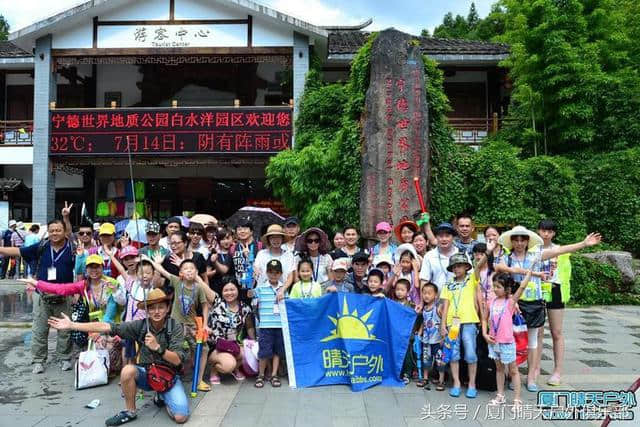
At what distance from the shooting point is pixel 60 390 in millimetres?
5137

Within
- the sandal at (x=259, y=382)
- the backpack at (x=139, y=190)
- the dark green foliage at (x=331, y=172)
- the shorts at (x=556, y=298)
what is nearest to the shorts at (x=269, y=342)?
the sandal at (x=259, y=382)

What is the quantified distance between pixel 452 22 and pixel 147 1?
27.0m

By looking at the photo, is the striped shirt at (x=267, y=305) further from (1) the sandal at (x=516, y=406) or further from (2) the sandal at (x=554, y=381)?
(2) the sandal at (x=554, y=381)

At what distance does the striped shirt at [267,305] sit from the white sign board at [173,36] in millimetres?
10279

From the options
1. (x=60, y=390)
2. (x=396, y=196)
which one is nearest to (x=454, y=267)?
(x=396, y=196)

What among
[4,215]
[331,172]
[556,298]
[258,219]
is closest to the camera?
[556,298]

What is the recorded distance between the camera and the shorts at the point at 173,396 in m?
4.25

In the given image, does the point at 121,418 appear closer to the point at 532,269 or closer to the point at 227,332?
the point at 227,332

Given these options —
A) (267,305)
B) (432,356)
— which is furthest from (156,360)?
(432,356)

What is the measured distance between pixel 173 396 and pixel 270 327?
4.14 feet

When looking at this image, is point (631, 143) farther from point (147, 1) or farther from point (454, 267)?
point (147, 1)

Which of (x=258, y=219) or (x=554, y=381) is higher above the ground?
(x=258, y=219)

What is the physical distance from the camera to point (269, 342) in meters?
→ 5.24

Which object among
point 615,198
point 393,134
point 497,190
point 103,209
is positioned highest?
point 393,134
